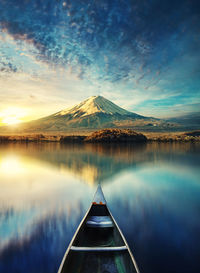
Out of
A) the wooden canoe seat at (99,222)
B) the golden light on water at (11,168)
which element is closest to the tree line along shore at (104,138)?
the golden light on water at (11,168)

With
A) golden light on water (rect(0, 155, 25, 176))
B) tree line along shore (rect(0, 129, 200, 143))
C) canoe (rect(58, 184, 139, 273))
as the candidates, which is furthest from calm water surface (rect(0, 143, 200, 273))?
tree line along shore (rect(0, 129, 200, 143))

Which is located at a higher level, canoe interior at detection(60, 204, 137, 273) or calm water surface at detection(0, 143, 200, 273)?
canoe interior at detection(60, 204, 137, 273)

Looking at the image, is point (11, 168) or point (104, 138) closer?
point (11, 168)

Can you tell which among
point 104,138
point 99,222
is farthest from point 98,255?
point 104,138

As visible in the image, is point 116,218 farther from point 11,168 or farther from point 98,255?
point 11,168

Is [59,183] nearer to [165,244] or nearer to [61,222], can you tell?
[61,222]

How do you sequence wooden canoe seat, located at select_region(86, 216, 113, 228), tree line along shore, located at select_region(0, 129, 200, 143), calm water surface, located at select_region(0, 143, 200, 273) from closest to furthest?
calm water surface, located at select_region(0, 143, 200, 273) → wooden canoe seat, located at select_region(86, 216, 113, 228) → tree line along shore, located at select_region(0, 129, 200, 143)

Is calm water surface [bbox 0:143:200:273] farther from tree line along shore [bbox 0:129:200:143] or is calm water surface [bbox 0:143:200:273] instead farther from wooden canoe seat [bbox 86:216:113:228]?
tree line along shore [bbox 0:129:200:143]

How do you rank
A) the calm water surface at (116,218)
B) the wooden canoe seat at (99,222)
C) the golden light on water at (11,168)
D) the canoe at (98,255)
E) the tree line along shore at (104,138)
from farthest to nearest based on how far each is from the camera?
1. the tree line along shore at (104,138)
2. the golden light on water at (11,168)
3. the wooden canoe seat at (99,222)
4. the calm water surface at (116,218)
5. the canoe at (98,255)

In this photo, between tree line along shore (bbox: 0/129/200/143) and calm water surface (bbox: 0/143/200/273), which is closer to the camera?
calm water surface (bbox: 0/143/200/273)

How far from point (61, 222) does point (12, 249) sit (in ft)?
8.23

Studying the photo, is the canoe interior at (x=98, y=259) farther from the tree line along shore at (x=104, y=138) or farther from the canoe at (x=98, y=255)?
the tree line along shore at (x=104, y=138)

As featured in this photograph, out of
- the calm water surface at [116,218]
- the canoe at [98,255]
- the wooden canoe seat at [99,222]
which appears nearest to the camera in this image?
the canoe at [98,255]

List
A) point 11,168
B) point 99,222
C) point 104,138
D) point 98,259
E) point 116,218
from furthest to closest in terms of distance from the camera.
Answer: point 104,138 < point 11,168 < point 116,218 < point 99,222 < point 98,259
